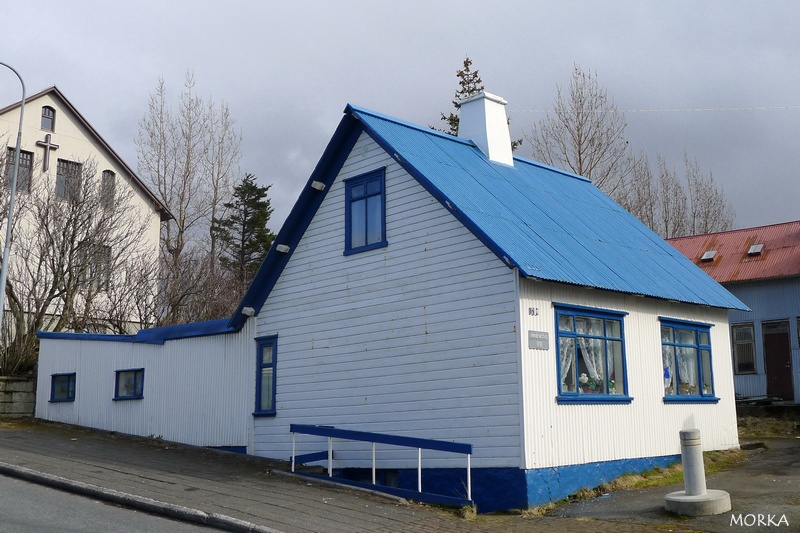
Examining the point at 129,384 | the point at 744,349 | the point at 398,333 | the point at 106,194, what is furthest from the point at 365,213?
the point at 744,349

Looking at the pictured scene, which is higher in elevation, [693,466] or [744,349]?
[744,349]

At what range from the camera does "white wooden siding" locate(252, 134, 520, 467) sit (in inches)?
564

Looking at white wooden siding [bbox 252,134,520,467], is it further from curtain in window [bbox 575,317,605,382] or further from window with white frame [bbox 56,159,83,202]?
window with white frame [bbox 56,159,83,202]

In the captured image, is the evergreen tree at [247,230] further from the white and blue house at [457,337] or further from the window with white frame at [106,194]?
the white and blue house at [457,337]

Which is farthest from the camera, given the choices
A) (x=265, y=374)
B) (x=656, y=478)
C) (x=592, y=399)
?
(x=265, y=374)

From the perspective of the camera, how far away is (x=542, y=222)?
16.8 m

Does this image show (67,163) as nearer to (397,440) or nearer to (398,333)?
(398,333)

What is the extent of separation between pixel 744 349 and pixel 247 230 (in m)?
32.0

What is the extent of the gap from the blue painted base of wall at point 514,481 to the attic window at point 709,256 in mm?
18289

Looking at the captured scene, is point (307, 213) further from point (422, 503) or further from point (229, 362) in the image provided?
point (422, 503)

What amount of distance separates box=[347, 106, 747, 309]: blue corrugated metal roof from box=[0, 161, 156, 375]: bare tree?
14770 mm

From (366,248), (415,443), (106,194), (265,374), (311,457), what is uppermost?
(106,194)

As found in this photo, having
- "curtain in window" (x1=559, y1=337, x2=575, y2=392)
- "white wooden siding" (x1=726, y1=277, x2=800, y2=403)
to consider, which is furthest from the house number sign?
"white wooden siding" (x1=726, y1=277, x2=800, y2=403)

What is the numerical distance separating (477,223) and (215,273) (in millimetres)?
32162
